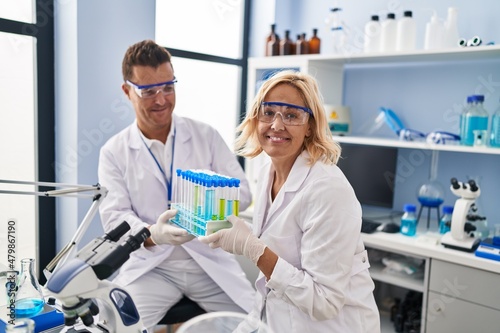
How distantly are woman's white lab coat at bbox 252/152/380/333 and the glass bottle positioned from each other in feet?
2.03

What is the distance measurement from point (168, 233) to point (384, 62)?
191cm

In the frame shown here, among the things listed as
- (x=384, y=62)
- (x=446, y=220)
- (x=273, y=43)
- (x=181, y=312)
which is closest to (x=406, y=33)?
(x=384, y=62)

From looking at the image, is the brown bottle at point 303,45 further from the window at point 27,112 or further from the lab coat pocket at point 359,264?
the lab coat pocket at point 359,264

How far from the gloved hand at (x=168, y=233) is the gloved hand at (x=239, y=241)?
201 millimetres

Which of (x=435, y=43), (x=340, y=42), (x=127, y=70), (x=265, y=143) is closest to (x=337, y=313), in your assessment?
(x=265, y=143)

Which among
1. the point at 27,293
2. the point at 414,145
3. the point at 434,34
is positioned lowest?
the point at 27,293

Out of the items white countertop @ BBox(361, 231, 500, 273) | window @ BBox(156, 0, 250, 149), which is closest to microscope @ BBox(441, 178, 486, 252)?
white countertop @ BBox(361, 231, 500, 273)

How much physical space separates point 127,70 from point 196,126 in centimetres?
39

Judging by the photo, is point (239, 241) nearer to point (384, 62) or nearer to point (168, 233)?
point (168, 233)

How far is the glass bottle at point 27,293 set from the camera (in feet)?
3.58

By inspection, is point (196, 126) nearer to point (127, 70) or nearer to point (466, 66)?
point (127, 70)

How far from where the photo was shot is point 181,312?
5.70ft

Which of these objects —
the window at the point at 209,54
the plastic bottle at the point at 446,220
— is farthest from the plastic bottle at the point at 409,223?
the window at the point at 209,54

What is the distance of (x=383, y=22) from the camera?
2.58 meters
